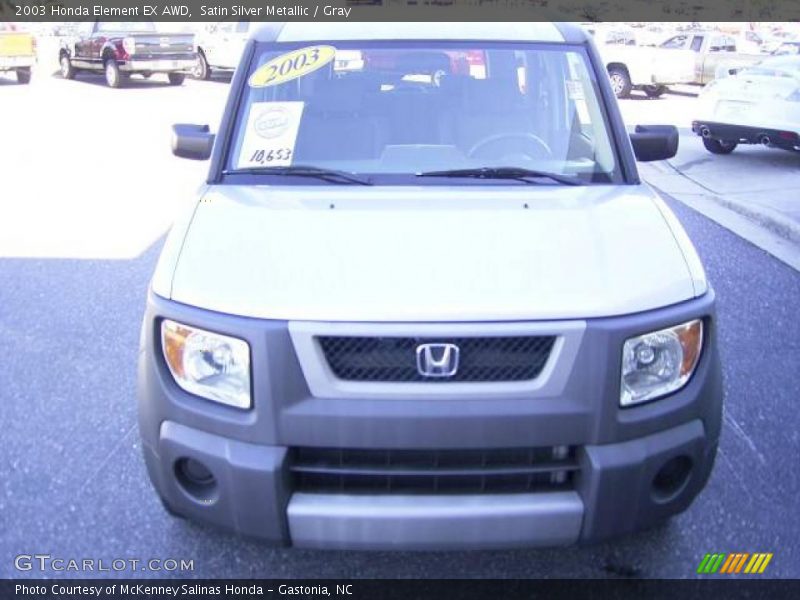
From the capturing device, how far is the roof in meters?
3.72

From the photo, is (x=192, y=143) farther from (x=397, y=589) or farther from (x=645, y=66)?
(x=645, y=66)

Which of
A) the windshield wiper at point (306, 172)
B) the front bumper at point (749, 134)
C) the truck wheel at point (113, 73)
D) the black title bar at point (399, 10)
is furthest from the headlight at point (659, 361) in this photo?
the truck wheel at point (113, 73)

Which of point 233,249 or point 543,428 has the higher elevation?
point 233,249

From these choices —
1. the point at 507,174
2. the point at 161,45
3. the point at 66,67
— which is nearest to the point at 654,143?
the point at 507,174

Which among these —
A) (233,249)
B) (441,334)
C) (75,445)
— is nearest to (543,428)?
(441,334)

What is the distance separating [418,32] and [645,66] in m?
18.1

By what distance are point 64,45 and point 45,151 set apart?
1253 cm

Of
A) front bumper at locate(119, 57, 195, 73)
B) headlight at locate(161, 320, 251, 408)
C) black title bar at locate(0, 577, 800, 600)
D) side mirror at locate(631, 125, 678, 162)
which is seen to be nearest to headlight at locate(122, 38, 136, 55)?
front bumper at locate(119, 57, 195, 73)

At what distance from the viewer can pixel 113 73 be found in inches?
824

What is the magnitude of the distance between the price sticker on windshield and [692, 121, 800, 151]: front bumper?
846 centimetres

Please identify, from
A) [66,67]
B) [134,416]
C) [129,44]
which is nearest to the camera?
[134,416]

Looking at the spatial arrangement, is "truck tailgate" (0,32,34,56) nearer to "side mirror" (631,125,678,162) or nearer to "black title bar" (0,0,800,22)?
"black title bar" (0,0,800,22)

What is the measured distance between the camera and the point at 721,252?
691 cm

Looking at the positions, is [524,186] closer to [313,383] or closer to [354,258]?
[354,258]
